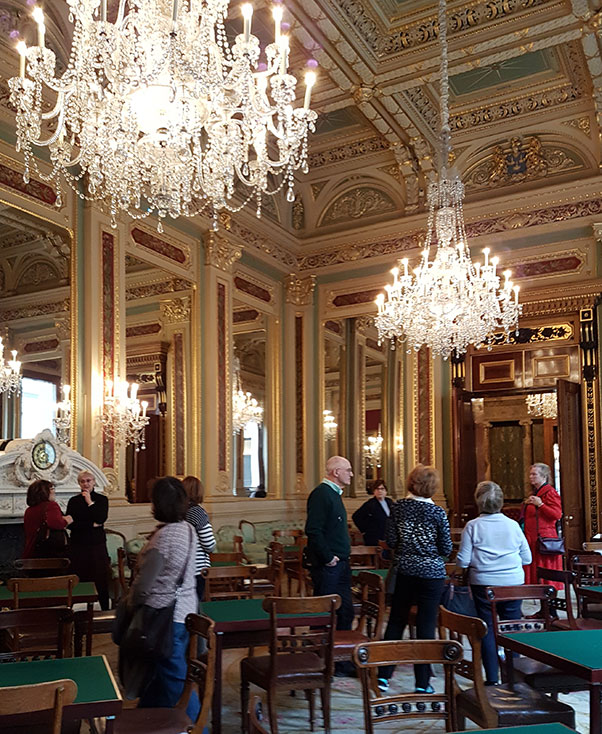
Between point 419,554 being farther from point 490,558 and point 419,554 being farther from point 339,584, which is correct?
point 339,584

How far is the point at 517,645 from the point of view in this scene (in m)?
3.22

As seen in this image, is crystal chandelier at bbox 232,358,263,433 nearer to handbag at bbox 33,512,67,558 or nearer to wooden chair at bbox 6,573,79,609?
handbag at bbox 33,512,67,558

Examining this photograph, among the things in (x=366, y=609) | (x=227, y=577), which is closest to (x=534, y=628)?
(x=366, y=609)

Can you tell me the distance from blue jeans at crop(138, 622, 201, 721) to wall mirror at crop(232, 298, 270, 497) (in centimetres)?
799

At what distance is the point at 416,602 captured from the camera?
4613 millimetres

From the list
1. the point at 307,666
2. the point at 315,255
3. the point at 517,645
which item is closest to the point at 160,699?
the point at 307,666

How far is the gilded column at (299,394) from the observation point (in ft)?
38.2

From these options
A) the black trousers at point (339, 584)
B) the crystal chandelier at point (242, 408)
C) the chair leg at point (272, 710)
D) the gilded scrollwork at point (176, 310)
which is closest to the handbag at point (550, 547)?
the black trousers at point (339, 584)

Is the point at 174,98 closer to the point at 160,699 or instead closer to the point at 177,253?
the point at 160,699

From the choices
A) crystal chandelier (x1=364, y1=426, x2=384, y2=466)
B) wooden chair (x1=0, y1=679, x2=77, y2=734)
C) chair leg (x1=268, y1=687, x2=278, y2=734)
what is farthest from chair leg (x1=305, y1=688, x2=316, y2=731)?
crystal chandelier (x1=364, y1=426, x2=384, y2=466)

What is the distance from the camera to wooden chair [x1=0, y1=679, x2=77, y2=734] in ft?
6.77

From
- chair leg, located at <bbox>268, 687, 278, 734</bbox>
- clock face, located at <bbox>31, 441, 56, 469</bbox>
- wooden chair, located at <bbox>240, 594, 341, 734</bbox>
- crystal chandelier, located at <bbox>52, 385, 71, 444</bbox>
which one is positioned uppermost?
crystal chandelier, located at <bbox>52, 385, 71, 444</bbox>

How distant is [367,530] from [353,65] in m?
5.30

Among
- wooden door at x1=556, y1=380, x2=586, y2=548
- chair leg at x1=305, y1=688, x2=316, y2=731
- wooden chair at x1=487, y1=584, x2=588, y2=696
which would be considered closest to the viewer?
wooden chair at x1=487, y1=584, x2=588, y2=696
